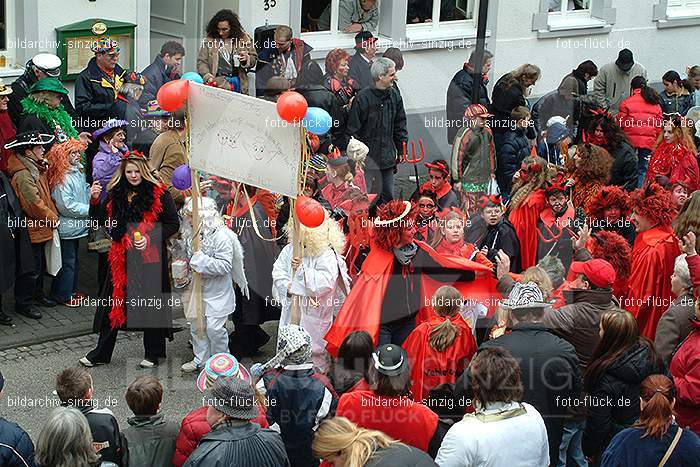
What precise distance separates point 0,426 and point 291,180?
3521 millimetres

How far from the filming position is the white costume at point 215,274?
970cm

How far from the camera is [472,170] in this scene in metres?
13.4

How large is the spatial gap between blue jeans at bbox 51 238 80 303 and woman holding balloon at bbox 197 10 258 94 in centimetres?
369

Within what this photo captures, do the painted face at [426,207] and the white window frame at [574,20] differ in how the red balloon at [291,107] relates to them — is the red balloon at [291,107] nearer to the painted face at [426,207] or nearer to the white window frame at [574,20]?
the painted face at [426,207]

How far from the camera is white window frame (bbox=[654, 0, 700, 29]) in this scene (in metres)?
20.4

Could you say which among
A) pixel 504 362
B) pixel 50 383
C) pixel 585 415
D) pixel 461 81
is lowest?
pixel 50 383

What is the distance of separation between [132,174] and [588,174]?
4.91 metres

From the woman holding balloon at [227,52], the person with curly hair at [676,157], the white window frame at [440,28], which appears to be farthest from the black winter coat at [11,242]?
the white window frame at [440,28]

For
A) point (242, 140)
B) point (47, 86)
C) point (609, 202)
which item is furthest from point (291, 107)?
point (47, 86)

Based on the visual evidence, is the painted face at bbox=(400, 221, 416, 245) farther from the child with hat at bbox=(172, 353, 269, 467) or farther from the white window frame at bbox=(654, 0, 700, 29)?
the white window frame at bbox=(654, 0, 700, 29)

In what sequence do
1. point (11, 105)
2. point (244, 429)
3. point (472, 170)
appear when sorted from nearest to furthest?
point (244, 429)
point (11, 105)
point (472, 170)

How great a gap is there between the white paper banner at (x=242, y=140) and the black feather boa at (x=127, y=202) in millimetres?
617

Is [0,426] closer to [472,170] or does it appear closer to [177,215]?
[177,215]

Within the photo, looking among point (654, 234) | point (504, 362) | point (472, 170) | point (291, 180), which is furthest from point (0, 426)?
point (472, 170)
